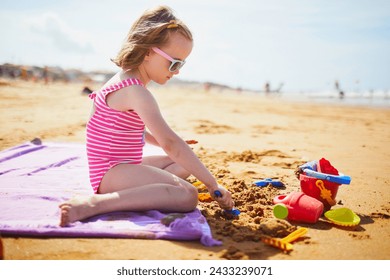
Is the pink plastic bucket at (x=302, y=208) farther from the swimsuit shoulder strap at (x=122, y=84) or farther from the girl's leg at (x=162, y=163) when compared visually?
the swimsuit shoulder strap at (x=122, y=84)

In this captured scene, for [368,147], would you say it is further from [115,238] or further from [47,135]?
[47,135]

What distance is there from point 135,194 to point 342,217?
1305 millimetres

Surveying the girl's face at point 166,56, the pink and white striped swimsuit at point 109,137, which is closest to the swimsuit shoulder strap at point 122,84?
the pink and white striped swimsuit at point 109,137

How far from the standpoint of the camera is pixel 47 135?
5367 mm

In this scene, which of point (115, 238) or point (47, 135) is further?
point (47, 135)

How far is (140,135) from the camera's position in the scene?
7.61 feet

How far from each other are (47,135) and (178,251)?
439cm

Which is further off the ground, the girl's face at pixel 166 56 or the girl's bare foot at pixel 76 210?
the girl's face at pixel 166 56

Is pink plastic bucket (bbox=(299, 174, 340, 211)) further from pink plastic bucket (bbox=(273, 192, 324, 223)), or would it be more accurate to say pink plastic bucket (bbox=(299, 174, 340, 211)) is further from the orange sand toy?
the orange sand toy

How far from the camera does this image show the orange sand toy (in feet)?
5.66

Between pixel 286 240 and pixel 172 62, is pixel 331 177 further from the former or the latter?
pixel 172 62

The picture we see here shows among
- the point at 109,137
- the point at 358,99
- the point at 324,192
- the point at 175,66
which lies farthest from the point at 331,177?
the point at 358,99

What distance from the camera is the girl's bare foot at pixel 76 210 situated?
184 cm
